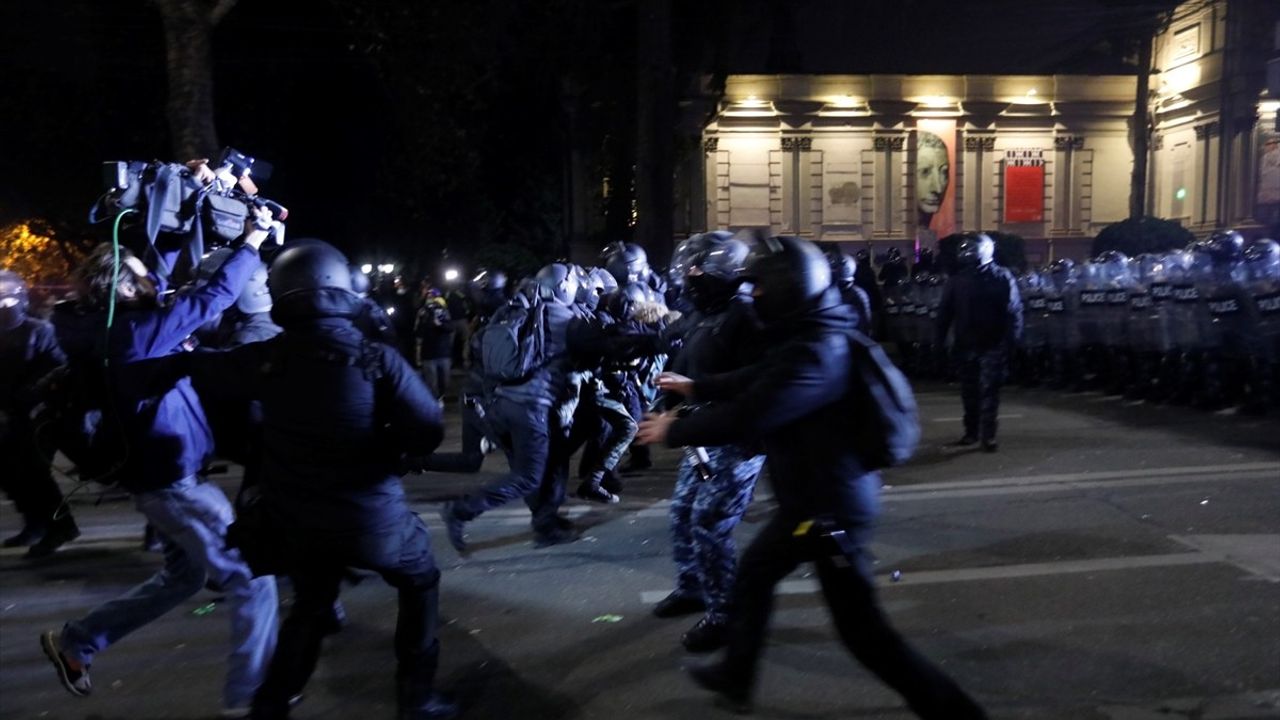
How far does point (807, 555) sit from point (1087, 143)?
3893 centimetres

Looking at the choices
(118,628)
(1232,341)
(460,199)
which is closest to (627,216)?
(460,199)

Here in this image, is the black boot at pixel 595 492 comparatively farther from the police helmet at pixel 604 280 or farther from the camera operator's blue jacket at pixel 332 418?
the camera operator's blue jacket at pixel 332 418

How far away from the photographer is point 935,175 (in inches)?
1486

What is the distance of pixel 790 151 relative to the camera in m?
37.0

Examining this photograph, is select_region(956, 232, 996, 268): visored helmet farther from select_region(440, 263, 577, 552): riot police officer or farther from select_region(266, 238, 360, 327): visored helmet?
select_region(266, 238, 360, 327): visored helmet

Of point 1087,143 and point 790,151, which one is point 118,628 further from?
point 1087,143

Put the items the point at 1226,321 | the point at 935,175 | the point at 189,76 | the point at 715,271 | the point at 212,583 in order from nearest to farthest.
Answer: the point at 212,583 → the point at 715,271 → the point at 1226,321 → the point at 189,76 → the point at 935,175

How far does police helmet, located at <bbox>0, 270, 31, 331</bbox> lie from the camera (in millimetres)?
7105

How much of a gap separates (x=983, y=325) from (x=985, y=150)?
3060 cm

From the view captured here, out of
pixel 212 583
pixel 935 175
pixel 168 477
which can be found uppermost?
pixel 935 175

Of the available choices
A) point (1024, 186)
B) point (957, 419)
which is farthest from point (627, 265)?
point (1024, 186)

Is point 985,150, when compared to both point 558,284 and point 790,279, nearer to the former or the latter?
point 558,284

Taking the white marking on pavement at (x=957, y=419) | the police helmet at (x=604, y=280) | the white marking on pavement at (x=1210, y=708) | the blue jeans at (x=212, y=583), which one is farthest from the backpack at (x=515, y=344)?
the white marking on pavement at (x=957, y=419)

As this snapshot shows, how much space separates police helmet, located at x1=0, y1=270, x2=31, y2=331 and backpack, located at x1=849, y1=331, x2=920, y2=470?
18.7ft
